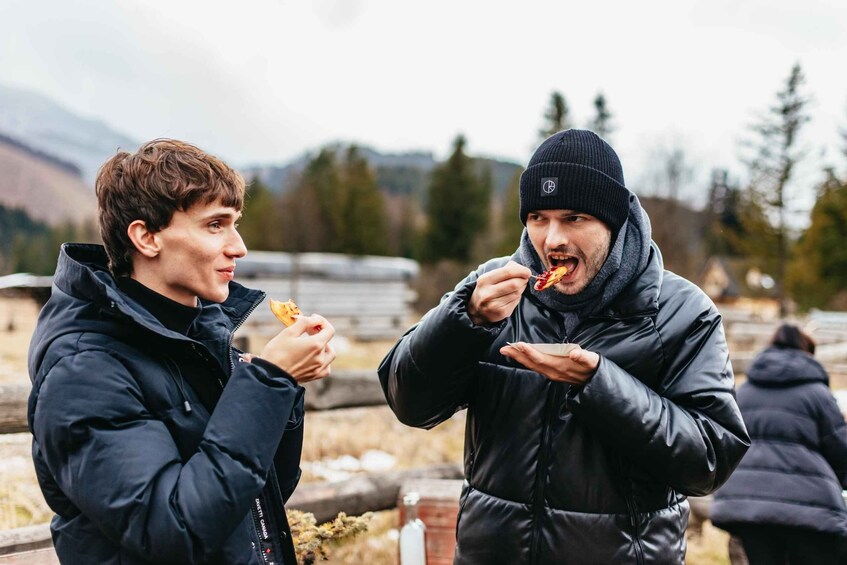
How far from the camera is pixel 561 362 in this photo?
1.90m

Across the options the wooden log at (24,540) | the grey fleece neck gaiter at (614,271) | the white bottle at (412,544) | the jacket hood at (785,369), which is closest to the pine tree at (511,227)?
the jacket hood at (785,369)

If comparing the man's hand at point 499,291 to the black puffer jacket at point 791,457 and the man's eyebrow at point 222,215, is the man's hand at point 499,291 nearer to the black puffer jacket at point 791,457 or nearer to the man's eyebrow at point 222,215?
the man's eyebrow at point 222,215

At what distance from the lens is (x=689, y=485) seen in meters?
1.96

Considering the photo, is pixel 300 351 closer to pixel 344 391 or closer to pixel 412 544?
pixel 412 544

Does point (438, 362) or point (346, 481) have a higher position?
point (438, 362)

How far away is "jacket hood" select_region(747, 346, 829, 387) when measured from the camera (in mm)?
4031

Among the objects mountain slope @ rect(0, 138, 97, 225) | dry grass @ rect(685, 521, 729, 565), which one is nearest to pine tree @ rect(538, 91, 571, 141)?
mountain slope @ rect(0, 138, 97, 225)

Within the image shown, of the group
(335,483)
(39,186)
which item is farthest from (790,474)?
(39,186)

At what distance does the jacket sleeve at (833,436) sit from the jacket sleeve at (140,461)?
139 inches

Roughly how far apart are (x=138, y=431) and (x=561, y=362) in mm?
1080

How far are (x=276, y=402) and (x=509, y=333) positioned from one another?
3.00ft

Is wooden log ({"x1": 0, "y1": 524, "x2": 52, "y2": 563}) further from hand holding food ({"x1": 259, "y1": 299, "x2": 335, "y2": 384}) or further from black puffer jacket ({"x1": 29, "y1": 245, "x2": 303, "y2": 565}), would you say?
hand holding food ({"x1": 259, "y1": 299, "x2": 335, "y2": 384})

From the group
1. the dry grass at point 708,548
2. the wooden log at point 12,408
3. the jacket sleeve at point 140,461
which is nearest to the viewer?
the jacket sleeve at point 140,461

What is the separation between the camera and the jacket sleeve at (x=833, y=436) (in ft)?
12.7
